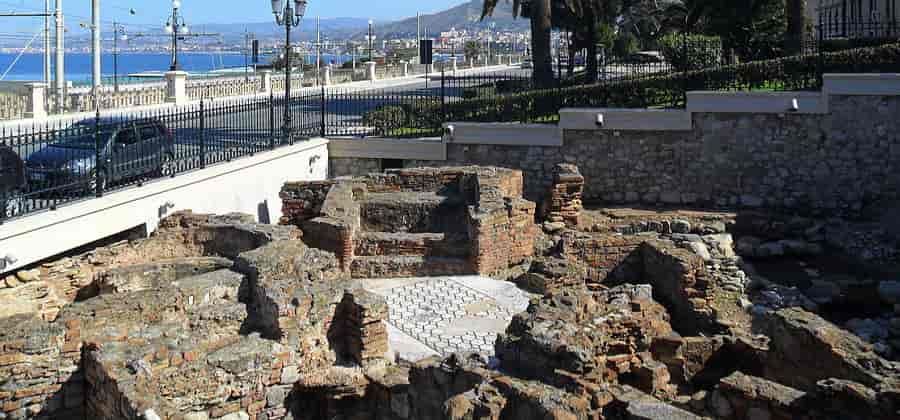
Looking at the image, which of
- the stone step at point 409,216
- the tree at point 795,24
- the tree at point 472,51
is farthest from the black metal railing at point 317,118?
the tree at point 472,51

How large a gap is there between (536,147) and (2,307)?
13326 millimetres

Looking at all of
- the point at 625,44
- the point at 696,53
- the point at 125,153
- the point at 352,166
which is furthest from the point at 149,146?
the point at 625,44

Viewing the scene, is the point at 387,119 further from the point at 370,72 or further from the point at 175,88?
the point at 370,72

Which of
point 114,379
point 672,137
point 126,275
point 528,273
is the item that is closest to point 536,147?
point 672,137

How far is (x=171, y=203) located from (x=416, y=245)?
4.21 metres

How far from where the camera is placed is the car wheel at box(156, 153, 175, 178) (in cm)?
1814

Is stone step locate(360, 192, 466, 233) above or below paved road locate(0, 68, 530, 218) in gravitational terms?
below

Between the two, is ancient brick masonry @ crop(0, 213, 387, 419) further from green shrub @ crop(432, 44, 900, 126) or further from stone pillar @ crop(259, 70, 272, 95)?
stone pillar @ crop(259, 70, 272, 95)

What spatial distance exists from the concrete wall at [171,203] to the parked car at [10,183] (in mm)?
327

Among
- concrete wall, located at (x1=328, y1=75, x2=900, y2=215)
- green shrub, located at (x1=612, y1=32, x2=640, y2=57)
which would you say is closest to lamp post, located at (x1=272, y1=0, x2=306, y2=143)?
concrete wall, located at (x1=328, y1=75, x2=900, y2=215)

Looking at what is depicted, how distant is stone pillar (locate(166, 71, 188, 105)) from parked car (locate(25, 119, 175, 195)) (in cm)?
1407

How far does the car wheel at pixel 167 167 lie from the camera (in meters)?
18.1

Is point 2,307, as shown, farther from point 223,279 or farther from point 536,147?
point 536,147

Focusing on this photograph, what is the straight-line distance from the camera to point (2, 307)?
13.3 m
